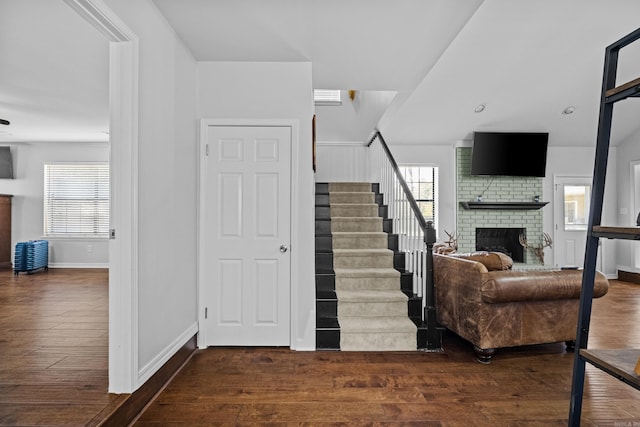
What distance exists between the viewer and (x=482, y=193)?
7379mm

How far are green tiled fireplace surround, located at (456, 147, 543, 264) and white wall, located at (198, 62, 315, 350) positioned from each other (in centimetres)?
474

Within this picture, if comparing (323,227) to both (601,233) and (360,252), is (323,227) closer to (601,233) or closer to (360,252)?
(360,252)

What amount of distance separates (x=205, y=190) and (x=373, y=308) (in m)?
1.95

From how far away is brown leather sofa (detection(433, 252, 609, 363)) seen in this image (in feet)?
9.82

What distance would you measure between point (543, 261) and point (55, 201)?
980 cm

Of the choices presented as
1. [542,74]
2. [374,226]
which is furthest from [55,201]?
[542,74]

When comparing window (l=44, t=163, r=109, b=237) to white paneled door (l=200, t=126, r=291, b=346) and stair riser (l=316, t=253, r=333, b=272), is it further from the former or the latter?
stair riser (l=316, t=253, r=333, b=272)

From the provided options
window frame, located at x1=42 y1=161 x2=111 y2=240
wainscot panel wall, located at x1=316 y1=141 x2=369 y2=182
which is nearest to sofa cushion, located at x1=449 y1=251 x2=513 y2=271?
wainscot panel wall, located at x1=316 y1=141 x2=369 y2=182

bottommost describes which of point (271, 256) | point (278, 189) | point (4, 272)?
point (4, 272)

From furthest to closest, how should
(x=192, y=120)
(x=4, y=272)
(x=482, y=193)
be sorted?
1. (x=482, y=193)
2. (x=4, y=272)
3. (x=192, y=120)

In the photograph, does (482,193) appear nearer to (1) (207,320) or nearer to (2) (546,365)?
(2) (546,365)

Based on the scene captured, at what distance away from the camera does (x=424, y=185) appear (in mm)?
7465

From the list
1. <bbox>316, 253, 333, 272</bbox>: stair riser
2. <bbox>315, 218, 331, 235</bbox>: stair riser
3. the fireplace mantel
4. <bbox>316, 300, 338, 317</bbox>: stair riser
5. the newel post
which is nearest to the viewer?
the newel post

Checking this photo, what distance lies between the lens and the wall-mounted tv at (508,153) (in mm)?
7113
